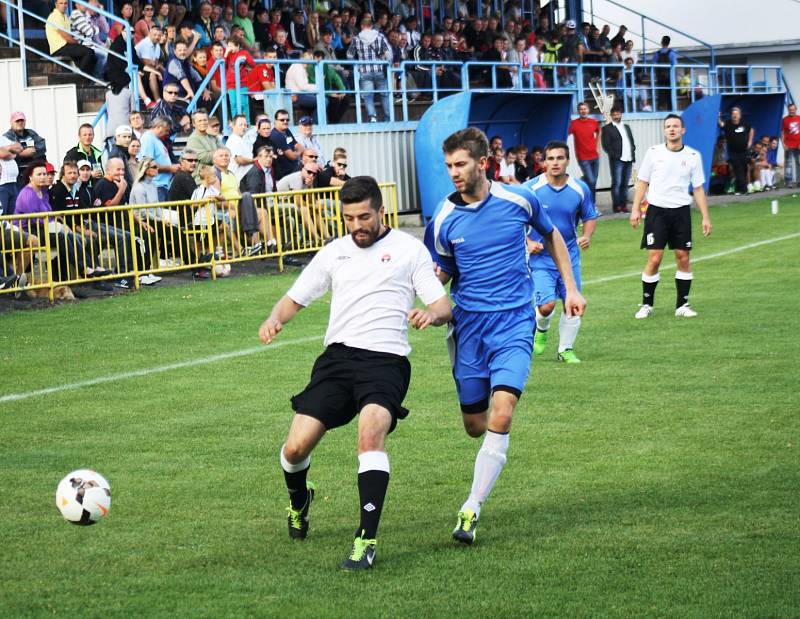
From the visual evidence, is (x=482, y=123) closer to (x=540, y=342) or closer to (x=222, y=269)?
(x=222, y=269)

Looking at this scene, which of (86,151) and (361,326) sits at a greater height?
(86,151)

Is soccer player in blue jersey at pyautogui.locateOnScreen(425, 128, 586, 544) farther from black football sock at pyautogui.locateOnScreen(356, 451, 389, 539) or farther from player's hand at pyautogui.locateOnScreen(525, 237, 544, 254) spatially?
player's hand at pyautogui.locateOnScreen(525, 237, 544, 254)

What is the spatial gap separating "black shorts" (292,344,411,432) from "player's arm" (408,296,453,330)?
300mm

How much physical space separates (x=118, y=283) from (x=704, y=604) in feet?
44.4

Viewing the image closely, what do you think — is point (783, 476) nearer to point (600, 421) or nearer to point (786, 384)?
point (600, 421)

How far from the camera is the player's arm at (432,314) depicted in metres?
6.38

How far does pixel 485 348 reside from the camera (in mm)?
7199

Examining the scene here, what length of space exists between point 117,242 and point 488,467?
11.7m

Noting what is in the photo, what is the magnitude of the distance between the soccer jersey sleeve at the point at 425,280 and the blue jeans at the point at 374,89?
20.3 meters

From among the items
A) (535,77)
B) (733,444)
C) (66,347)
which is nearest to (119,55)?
(66,347)

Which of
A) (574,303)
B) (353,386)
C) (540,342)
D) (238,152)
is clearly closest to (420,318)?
(353,386)

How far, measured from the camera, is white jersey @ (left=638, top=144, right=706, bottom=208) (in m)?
14.9

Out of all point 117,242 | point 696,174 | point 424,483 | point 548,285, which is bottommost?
point 424,483

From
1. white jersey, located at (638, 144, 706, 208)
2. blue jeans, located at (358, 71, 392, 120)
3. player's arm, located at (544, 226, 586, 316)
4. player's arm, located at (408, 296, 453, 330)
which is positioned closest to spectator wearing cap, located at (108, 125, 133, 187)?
white jersey, located at (638, 144, 706, 208)
